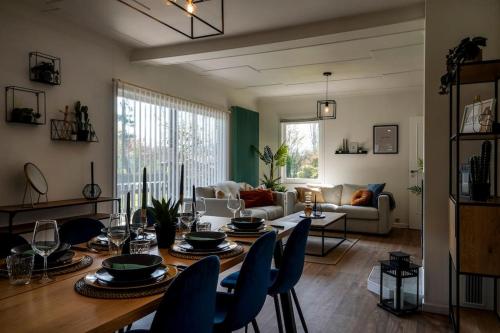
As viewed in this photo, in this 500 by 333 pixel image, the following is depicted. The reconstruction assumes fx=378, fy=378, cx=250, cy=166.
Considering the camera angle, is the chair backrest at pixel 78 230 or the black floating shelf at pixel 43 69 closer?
the chair backrest at pixel 78 230

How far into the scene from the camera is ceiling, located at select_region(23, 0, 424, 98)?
341 centimetres

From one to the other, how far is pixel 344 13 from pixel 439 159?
1605 mm

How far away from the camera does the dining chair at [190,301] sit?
112cm

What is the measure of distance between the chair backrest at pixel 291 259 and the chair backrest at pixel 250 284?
0.33 meters

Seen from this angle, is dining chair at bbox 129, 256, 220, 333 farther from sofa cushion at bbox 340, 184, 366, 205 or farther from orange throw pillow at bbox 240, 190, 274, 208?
sofa cushion at bbox 340, 184, 366, 205

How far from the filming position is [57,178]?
3795 millimetres

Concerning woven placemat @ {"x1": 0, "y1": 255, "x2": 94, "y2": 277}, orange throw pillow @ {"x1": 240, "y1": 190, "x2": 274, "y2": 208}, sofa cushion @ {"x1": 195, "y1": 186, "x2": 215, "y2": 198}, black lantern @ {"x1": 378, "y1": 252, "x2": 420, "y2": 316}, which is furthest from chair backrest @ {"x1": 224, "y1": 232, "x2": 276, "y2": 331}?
orange throw pillow @ {"x1": 240, "y1": 190, "x2": 274, "y2": 208}

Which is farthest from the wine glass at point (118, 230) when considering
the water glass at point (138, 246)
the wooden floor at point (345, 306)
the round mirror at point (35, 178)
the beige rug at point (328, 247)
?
the beige rug at point (328, 247)

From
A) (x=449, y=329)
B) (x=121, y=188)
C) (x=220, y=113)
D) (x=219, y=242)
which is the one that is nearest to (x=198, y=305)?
(x=219, y=242)

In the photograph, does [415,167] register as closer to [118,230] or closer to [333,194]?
[333,194]

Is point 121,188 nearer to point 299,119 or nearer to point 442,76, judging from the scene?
point 442,76

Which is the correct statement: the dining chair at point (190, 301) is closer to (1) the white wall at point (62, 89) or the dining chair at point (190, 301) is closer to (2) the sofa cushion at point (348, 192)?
(1) the white wall at point (62, 89)

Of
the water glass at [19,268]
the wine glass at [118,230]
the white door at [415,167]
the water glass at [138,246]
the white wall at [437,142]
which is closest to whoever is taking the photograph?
the water glass at [19,268]

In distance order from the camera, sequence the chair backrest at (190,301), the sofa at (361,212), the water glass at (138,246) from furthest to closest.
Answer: the sofa at (361,212) < the water glass at (138,246) < the chair backrest at (190,301)
